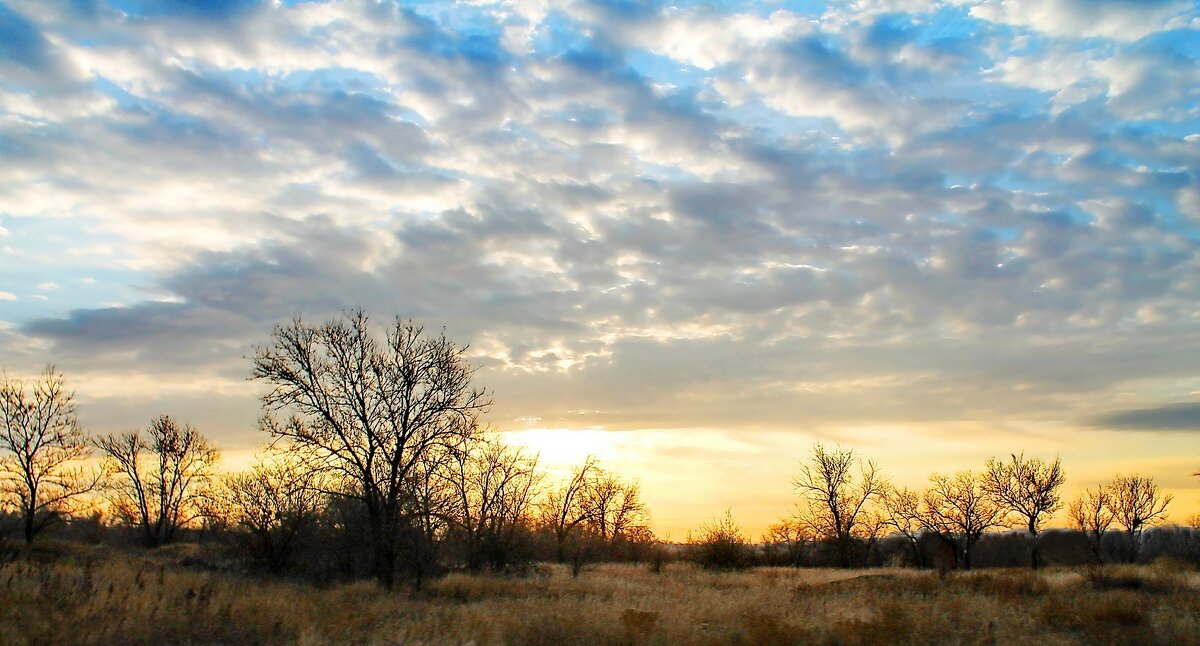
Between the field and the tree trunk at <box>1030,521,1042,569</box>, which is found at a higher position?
the field

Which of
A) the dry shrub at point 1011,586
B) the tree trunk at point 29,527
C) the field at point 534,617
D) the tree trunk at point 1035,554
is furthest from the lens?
the tree trunk at point 1035,554

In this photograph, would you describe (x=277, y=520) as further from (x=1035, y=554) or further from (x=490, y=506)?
(x=1035, y=554)

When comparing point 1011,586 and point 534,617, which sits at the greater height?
point 534,617

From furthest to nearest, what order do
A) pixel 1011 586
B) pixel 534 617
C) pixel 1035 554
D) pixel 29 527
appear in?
1. pixel 1035 554
2. pixel 29 527
3. pixel 1011 586
4. pixel 534 617

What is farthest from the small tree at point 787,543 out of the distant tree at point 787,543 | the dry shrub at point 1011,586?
the dry shrub at point 1011,586

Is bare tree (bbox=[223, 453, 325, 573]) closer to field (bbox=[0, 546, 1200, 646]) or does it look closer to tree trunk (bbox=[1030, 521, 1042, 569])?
field (bbox=[0, 546, 1200, 646])

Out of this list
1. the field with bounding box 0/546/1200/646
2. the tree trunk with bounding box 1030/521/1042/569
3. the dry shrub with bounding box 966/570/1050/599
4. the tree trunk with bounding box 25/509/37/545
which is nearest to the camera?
the field with bounding box 0/546/1200/646

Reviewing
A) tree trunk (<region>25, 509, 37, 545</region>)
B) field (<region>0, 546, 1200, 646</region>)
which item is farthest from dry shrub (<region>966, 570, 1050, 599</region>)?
tree trunk (<region>25, 509, 37, 545</region>)

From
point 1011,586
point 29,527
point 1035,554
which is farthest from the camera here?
point 1035,554

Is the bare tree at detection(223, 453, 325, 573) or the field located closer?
the field

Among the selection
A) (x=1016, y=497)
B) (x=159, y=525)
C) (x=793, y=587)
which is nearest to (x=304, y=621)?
(x=793, y=587)

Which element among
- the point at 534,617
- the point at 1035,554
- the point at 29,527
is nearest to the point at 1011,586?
the point at 534,617

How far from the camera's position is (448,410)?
26781mm

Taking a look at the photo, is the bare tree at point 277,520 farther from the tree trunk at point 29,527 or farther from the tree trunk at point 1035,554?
the tree trunk at point 1035,554
